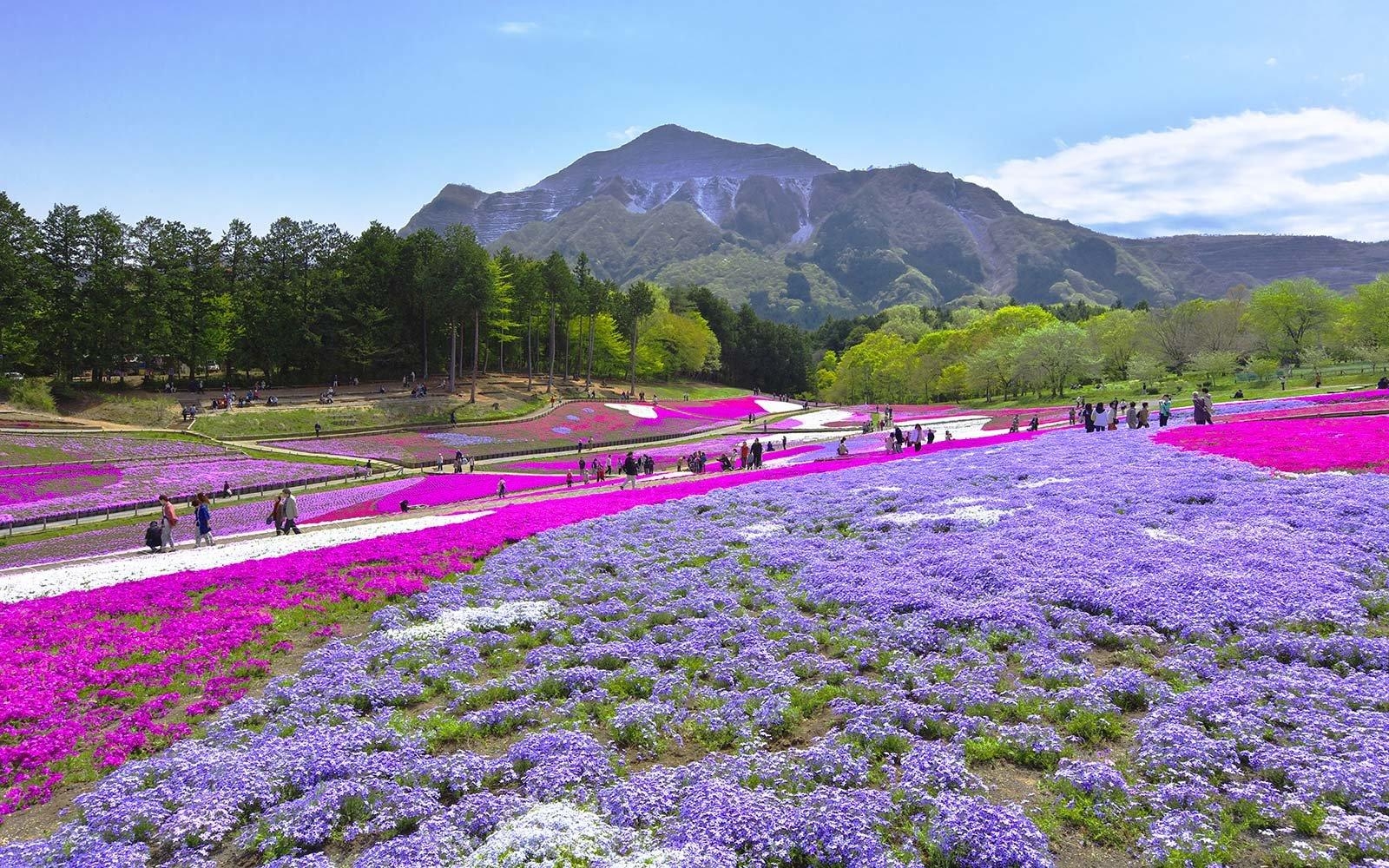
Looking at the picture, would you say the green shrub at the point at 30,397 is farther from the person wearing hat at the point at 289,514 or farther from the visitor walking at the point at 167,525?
the person wearing hat at the point at 289,514

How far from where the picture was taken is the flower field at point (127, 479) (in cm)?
3662

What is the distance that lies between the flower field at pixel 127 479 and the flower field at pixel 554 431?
7.54 metres

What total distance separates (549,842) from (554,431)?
63.0 meters

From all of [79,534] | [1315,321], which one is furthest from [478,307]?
[1315,321]

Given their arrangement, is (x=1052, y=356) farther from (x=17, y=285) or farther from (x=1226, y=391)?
(x=17, y=285)

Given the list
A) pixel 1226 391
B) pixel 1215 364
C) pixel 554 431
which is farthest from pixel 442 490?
pixel 1215 364

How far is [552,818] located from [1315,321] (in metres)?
108

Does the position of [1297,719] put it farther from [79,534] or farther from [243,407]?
[243,407]

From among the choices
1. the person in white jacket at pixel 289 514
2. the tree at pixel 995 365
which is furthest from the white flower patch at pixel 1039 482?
the tree at pixel 995 365

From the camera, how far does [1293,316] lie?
85.9 meters

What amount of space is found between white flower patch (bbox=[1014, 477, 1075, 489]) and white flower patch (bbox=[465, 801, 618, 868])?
797 inches

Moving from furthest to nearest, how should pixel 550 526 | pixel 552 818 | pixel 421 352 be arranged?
pixel 421 352 < pixel 550 526 < pixel 552 818

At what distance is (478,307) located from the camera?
7644 cm

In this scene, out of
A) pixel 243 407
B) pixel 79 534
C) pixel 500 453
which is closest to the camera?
pixel 79 534
